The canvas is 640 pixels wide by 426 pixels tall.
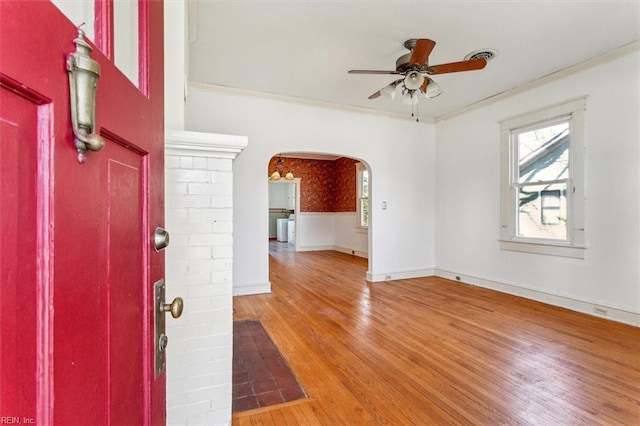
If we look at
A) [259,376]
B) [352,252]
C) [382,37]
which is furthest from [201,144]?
[352,252]

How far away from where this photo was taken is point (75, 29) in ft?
1.30

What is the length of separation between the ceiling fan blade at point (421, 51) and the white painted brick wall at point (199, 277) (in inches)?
78.5

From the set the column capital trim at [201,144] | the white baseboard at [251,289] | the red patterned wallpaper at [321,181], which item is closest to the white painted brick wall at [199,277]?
the column capital trim at [201,144]

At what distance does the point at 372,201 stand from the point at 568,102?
8.73 feet

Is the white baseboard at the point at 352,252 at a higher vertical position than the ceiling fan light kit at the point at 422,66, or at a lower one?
lower

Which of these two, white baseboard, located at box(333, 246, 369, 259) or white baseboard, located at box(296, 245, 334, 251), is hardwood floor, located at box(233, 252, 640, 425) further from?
white baseboard, located at box(296, 245, 334, 251)

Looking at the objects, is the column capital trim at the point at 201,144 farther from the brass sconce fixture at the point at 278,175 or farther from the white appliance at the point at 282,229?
the white appliance at the point at 282,229

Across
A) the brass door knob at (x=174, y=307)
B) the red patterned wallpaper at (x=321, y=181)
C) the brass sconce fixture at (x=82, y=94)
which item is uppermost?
the red patterned wallpaper at (x=321, y=181)

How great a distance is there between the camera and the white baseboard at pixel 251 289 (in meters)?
4.16

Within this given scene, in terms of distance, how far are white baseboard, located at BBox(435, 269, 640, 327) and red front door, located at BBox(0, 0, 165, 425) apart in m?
4.15

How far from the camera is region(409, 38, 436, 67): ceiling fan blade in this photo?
261 cm

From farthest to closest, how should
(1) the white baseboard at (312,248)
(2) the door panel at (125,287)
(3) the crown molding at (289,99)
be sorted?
1. (1) the white baseboard at (312,248)
2. (3) the crown molding at (289,99)
3. (2) the door panel at (125,287)

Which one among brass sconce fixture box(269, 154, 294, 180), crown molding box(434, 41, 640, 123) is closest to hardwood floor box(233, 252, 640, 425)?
crown molding box(434, 41, 640, 123)

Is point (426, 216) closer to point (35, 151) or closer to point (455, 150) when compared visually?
point (455, 150)
